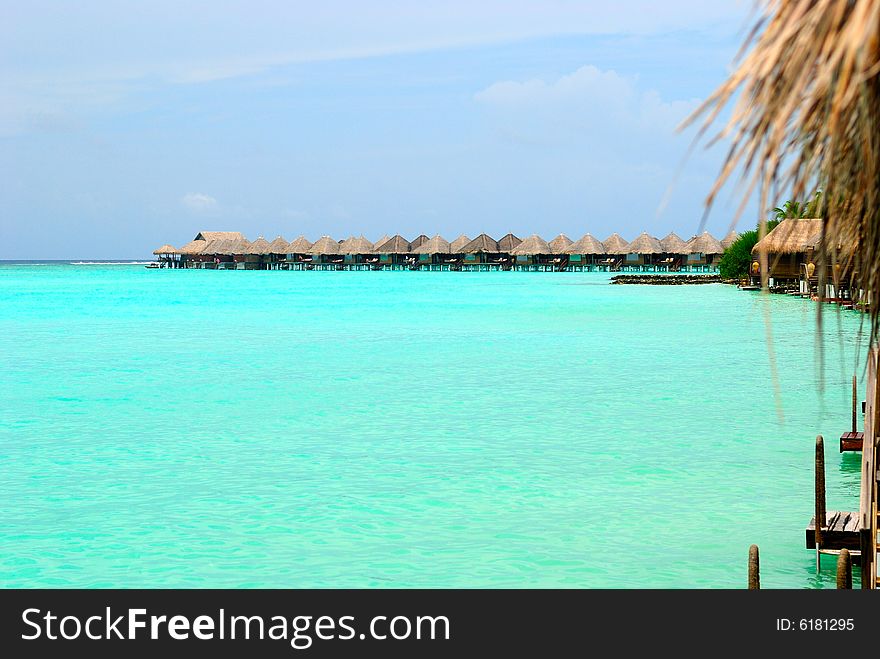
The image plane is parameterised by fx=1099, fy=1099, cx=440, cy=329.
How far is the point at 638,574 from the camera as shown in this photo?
23.9 ft

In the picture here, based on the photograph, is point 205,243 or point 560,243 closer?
point 560,243

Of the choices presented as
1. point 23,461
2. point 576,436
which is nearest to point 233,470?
point 23,461

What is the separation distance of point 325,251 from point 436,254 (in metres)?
10.2

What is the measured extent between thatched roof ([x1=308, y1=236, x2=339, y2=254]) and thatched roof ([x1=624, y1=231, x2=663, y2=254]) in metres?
26.3

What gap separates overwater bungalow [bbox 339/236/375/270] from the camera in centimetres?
9156

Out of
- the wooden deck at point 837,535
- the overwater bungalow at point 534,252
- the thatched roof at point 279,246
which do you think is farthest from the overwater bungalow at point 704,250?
the wooden deck at point 837,535

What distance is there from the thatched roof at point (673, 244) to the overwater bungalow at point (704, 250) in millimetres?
398

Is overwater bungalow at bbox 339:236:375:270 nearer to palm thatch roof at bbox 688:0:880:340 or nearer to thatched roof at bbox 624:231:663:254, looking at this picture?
thatched roof at bbox 624:231:663:254

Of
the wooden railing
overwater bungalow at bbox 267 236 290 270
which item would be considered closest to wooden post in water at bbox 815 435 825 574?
the wooden railing

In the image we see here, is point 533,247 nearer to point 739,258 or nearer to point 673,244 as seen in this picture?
point 673,244

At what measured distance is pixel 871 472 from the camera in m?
4.98

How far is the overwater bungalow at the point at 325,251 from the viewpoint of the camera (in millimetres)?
92688

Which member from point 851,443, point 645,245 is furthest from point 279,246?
point 851,443

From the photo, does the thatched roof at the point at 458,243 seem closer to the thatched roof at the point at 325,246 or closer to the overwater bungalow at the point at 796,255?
the thatched roof at the point at 325,246
